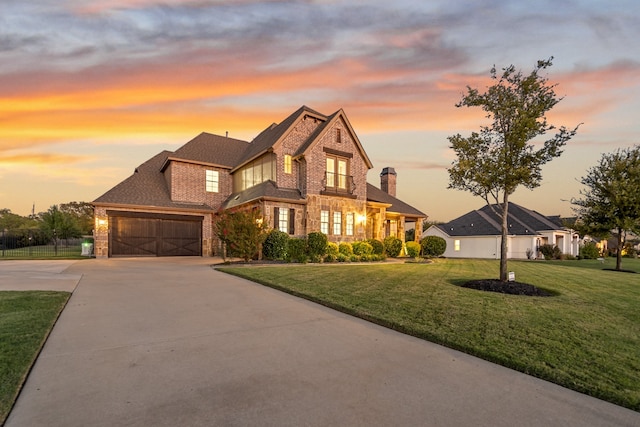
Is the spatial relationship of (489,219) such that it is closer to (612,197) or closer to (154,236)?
Answer: (612,197)

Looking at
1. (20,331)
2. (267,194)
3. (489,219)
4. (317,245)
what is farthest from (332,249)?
(489,219)

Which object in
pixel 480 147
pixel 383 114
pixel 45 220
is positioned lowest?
pixel 45 220

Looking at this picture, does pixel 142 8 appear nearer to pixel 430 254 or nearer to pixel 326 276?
pixel 326 276

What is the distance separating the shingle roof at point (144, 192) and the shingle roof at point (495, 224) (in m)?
28.3

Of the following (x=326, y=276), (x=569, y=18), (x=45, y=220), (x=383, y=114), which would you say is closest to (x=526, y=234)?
(x=383, y=114)

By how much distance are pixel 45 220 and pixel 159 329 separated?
27.7m

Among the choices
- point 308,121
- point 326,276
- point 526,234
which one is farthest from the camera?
point 526,234

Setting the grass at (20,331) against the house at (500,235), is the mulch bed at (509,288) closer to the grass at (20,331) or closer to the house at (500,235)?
the grass at (20,331)

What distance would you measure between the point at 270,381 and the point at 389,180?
24.4 meters

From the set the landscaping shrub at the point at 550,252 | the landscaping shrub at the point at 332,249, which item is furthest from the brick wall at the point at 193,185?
the landscaping shrub at the point at 550,252

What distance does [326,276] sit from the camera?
10.3 m

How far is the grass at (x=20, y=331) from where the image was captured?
9.45 feet

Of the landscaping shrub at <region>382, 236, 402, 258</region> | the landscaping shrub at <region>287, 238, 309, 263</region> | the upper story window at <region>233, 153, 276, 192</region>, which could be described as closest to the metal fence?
the upper story window at <region>233, 153, 276, 192</region>

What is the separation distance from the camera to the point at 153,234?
1981cm
